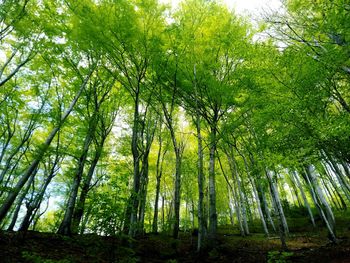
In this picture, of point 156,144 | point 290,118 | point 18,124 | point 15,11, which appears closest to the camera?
point 290,118

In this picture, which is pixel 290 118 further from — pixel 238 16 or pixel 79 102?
pixel 79 102

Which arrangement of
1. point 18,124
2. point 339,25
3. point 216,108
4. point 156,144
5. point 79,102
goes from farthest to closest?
point 156,144 < point 18,124 < point 79,102 < point 216,108 < point 339,25

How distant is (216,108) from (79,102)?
7086 millimetres

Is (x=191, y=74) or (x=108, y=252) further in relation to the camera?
(x=191, y=74)

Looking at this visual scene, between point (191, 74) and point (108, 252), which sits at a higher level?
point (191, 74)

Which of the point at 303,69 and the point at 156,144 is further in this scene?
the point at 156,144

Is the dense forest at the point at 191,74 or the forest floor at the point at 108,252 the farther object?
the dense forest at the point at 191,74

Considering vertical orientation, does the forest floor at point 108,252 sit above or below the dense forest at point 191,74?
below

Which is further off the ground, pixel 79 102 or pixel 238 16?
pixel 238 16

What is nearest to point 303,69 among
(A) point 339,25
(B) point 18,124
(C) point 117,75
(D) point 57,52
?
(A) point 339,25

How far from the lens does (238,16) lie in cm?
860

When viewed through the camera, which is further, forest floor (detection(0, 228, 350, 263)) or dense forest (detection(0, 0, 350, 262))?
dense forest (detection(0, 0, 350, 262))

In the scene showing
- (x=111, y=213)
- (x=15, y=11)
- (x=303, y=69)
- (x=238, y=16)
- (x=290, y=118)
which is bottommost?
(x=111, y=213)

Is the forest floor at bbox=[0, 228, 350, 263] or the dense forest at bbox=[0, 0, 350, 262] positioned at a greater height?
the dense forest at bbox=[0, 0, 350, 262]
